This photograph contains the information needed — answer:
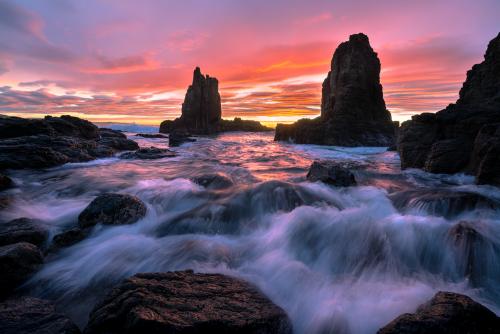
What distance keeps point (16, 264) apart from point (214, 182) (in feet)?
24.6

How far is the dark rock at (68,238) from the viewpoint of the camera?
6.29m

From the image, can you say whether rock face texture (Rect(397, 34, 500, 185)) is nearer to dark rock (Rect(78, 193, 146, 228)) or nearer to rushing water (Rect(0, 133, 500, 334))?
rushing water (Rect(0, 133, 500, 334))

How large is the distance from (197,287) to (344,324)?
2101 mm

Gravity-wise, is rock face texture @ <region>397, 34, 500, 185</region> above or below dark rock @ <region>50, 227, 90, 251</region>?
above

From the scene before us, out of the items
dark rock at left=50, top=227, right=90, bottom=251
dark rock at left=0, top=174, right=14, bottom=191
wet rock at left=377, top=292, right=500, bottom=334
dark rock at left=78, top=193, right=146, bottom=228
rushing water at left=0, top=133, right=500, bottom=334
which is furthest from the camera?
dark rock at left=0, top=174, right=14, bottom=191

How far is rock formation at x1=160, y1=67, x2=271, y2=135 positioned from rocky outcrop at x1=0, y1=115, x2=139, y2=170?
9222 cm

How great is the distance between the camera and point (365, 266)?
18.0ft

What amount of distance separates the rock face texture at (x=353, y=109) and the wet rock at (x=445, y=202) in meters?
44.1

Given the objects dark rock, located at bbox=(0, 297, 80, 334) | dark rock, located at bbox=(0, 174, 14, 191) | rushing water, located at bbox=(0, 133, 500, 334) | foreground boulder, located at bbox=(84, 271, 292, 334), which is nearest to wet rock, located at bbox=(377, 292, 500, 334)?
rushing water, located at bbox=(0, 133, 500, 334)

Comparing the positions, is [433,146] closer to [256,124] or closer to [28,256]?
[28,256]

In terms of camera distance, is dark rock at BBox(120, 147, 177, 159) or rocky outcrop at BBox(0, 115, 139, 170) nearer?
rocky outcrop at BBox(0, 115, 139, 170)

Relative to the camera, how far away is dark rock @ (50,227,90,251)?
6.29 meters

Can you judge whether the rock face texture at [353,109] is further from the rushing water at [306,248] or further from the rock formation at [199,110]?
the rock formation at [199,110]

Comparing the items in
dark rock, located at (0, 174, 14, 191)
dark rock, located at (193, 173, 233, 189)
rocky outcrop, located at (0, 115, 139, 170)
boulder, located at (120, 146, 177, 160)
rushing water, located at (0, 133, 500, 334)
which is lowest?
rushing water, located at (0, 133, 500, 334)
